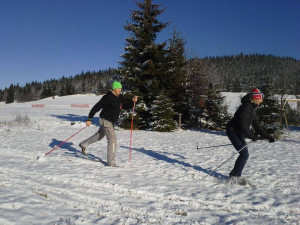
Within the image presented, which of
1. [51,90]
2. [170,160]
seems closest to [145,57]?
[170,160]

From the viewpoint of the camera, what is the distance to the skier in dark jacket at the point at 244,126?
570 centimetres

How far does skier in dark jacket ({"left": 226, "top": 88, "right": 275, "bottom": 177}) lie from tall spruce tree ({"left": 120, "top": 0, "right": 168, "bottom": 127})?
43.4ft

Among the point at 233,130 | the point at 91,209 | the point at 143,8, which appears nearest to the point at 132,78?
the point at 143,8

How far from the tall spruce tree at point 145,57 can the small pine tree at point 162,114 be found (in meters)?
0.81

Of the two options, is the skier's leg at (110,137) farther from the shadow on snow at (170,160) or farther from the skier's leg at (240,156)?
the skier's leg at (240,156)

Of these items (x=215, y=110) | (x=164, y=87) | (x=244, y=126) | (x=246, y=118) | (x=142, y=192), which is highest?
(x=164, y=87)

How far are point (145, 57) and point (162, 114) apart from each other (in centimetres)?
498

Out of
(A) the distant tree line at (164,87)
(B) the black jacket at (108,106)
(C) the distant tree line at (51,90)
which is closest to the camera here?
→ (B) the black jacket at (108,106)

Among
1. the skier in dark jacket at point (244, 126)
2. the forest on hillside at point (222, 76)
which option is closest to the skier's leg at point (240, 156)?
the skier in dark jacket at point (244, 126)

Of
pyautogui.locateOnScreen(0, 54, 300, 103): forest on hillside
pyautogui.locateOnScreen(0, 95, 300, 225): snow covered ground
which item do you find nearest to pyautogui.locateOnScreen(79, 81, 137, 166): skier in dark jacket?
pyautogui.locateOnScreen(0, 95, 300, 225): snow covered ground

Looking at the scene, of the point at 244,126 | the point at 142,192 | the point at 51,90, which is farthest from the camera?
the point at 51,90

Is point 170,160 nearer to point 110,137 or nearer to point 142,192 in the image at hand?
point 110,137

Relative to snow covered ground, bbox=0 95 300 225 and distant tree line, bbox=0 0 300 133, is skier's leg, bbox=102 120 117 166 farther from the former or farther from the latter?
distant tree line, bbox=0 0 300 133

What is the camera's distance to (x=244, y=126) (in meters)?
5.68
